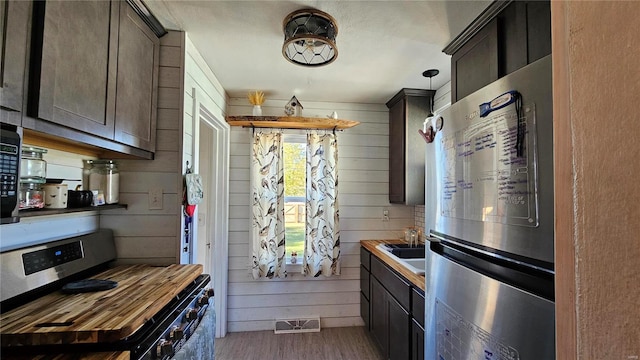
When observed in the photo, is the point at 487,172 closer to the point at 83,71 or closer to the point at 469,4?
the point at 469,4

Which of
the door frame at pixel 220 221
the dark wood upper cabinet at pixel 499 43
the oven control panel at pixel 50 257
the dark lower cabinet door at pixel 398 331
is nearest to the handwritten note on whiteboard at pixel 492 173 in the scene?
the dark wood upper cabinet at pixel 499 43

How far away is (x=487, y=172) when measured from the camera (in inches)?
37.1

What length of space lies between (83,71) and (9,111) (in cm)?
37

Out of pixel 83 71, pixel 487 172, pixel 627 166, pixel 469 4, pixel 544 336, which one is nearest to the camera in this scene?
pixel 627 166

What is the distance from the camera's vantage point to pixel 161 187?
67.6 inches

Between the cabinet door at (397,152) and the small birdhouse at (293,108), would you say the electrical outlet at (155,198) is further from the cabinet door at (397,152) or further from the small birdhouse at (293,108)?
the cabinet door at (397,152)

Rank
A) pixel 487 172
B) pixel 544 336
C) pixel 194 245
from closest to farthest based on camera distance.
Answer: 1. pixel 544 336
2. pixel 487 172
3. pixel 194 245

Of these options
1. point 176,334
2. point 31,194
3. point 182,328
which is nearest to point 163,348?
point 176,334

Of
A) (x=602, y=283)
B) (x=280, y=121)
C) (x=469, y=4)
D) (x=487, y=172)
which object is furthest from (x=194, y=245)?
(x=469, y=4)

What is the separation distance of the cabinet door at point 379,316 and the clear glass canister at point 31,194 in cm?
218

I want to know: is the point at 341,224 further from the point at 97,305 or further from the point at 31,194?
the point at 31,194

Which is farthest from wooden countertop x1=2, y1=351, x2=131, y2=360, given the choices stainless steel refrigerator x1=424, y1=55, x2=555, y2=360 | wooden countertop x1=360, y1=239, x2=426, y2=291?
wooden countertop x1=360, y1=239, x2=426, y2=291

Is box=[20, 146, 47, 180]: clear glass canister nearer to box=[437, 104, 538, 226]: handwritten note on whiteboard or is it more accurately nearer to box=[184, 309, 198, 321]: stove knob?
box=[184, 309, 198, 321]: stove knob

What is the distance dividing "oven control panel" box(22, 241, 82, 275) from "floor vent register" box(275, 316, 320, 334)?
2029 millimetres
